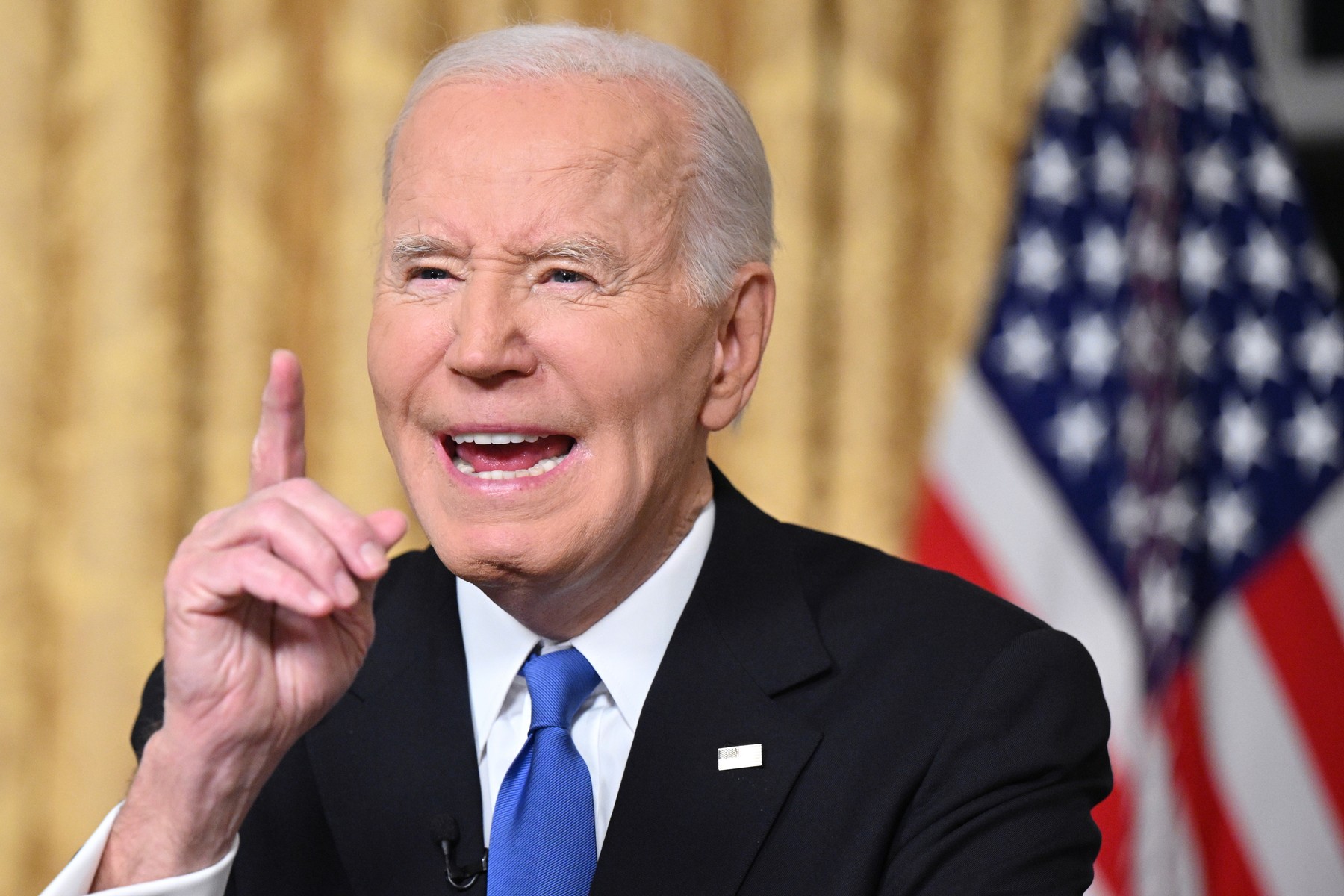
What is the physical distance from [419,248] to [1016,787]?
0.89m

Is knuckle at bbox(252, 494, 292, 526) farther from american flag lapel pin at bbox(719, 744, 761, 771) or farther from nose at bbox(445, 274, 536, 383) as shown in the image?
american flag lapel pin at bbox(719, 744, 761, 771)

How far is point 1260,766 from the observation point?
283cm

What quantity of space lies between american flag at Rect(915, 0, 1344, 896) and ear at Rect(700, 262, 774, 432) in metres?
1.36

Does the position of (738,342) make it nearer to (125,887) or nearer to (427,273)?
(427,273)

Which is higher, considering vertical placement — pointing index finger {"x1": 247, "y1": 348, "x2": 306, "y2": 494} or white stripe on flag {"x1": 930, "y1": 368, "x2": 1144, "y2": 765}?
pointing index finger {"x1": 247, "y1": 348, "x2": 306, "y2": 494}

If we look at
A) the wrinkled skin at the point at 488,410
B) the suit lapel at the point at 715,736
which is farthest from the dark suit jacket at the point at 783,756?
the wrinkled skin at the point at 488,410

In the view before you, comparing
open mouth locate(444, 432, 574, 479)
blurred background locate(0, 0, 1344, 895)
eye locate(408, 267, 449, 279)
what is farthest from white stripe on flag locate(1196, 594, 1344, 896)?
eye locate(408, 267, 449, 279)

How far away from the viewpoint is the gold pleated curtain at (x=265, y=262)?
122 inches

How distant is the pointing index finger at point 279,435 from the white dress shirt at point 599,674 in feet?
1.27

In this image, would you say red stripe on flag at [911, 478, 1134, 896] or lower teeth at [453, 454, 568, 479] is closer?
lower teeth at [453, 454, 568, 479]

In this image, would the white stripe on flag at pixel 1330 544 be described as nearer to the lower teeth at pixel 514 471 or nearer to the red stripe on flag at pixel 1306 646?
the red stripe on flag at pixel 1306 646

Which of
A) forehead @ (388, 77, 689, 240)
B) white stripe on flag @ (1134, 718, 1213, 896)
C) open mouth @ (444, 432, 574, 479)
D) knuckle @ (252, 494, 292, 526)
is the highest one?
forehead @ (388, 77, 689, 240)

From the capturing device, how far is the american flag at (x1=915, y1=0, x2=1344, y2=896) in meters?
2.82

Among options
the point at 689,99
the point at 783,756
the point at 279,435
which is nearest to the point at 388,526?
the point at 279,435
